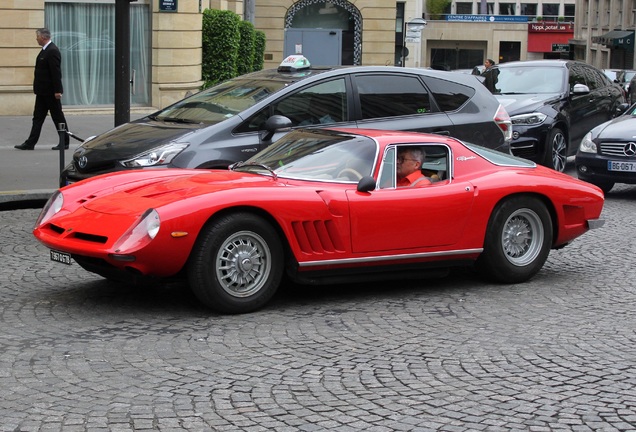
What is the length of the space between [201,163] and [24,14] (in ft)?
44.8

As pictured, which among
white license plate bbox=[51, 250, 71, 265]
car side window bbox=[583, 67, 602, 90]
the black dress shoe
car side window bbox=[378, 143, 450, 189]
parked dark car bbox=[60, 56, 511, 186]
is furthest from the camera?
car side window bbox=[583, 67, 602, 90]

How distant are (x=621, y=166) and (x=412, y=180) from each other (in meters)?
6.71

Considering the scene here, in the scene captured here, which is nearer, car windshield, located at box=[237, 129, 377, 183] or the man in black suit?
car windshield, located at box=[237, 129, 377, 183]

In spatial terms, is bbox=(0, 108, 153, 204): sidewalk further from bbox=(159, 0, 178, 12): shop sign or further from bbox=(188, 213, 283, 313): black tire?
bbox=(188, 213, 283, 313): black tire

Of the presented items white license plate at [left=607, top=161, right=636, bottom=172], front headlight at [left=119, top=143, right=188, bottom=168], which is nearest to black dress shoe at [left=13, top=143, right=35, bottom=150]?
front headlight at [left=119, top=143, right=188, bottom=168]

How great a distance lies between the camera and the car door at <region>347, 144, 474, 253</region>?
778 cm

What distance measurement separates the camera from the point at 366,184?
7.81 metres

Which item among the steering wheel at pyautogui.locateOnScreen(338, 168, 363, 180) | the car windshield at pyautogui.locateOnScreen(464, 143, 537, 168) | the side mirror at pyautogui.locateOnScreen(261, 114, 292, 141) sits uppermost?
the side mirror at pyautogui.locateOnScreen(261, 114, 292, 141)

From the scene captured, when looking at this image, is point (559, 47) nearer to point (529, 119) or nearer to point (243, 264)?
point (529, 119)

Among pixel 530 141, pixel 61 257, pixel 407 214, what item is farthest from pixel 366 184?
pixel 530 141

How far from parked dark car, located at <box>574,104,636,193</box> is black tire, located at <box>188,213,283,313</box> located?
7.86 metres

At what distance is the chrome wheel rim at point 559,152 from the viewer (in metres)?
16.3

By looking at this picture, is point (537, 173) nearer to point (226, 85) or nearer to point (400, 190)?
point (400, 190)

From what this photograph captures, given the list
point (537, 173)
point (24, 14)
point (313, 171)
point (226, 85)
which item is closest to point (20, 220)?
point (226, 85)
